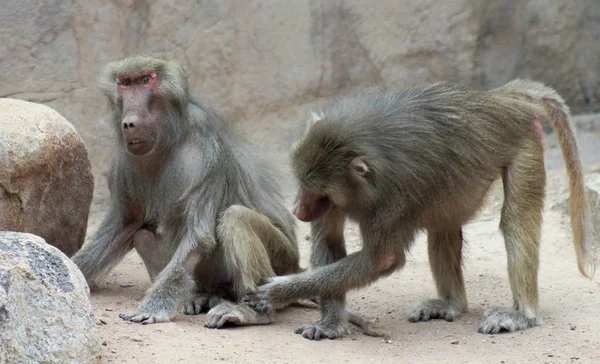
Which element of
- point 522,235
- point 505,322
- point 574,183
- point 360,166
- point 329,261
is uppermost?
point 360,166

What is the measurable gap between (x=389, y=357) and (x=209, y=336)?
0.99m

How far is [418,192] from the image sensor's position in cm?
523

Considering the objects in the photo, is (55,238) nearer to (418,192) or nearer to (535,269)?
(418,192)

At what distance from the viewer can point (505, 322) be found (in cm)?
536

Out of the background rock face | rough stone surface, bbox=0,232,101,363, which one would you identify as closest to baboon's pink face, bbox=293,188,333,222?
rough stone surface, bbox=0,232,101,363

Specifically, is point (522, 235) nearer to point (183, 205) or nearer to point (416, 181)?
point (416, 181)

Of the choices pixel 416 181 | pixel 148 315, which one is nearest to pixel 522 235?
pixel 416 181

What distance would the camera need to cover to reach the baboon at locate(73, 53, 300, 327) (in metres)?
5.59

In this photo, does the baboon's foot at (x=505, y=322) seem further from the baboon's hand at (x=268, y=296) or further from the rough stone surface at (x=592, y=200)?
the rough stone surface at (x=592, y=200)

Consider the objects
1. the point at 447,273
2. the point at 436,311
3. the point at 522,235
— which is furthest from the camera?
the point at 447,273

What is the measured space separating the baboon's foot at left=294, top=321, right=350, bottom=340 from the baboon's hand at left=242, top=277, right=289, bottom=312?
0.21m

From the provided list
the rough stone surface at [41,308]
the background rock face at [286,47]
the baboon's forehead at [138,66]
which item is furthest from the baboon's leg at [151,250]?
the background rock face at [286,47]

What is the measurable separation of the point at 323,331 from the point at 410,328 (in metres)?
0.73

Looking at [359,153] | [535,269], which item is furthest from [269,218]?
[535,269]
